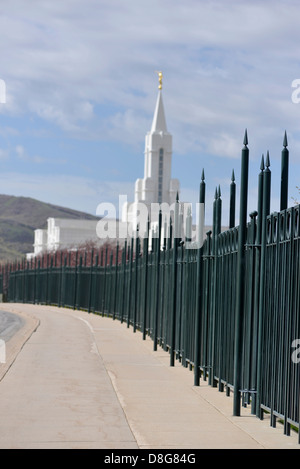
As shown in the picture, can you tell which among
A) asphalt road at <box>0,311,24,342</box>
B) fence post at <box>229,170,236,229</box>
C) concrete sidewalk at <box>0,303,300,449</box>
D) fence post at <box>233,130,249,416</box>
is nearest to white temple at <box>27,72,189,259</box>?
asphalt road at <box>0,311,24,342</box>

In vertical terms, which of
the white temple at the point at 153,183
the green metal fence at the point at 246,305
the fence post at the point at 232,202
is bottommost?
the green metal fence at the point at 246,305

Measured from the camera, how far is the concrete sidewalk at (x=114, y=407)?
324 inches

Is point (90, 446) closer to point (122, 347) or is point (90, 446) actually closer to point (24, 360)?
point (24, 360)

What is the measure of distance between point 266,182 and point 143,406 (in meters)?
3.15

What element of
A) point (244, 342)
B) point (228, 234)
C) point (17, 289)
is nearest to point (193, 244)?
point (228, 234)

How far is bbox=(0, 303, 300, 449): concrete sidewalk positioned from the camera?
8219mm

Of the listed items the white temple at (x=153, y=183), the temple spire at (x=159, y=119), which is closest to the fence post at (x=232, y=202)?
the white temple at (x=153, y=183)

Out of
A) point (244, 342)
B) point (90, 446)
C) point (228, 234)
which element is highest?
point (228, 234)

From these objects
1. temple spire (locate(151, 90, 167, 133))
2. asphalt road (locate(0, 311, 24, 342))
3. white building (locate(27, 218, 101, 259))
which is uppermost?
temple spire (locate(151, 90, 167, 133))

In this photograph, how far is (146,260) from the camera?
21.7 meters

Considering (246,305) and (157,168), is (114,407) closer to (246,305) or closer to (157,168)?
(246,305)

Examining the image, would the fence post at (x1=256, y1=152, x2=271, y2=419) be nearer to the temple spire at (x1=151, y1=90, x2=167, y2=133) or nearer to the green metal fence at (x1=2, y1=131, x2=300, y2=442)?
the green metal fence at (x1=2, y1=131, x2=300, y2=442)

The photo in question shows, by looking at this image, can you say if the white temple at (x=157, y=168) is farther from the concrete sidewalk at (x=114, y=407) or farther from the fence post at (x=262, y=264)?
the fence post at (x=262, y=264)

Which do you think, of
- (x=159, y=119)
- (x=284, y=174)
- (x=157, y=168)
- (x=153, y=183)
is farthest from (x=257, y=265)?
(x=157, y=168)
